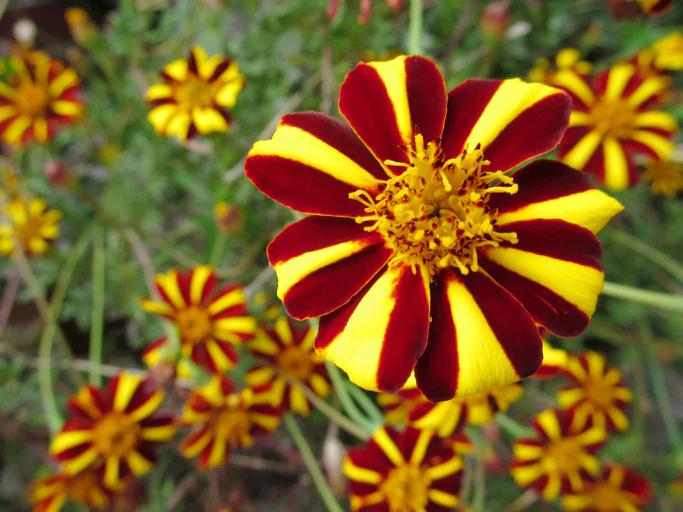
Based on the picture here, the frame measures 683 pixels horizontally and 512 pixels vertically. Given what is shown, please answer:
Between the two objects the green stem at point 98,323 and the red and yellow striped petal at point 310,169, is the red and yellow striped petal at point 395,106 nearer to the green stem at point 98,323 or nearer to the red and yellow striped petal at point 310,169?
the red and yellow striped petal at point 310,169

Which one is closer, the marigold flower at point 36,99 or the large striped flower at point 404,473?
the large striped flower at point 404,473

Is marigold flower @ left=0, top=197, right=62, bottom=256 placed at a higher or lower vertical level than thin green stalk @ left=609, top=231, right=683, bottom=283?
higher

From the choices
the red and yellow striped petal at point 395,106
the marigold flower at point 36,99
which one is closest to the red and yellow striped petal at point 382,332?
the red and yellow striped petal at point 395,106

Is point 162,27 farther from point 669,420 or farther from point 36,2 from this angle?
point 669,420

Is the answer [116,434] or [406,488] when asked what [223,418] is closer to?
[116,434]

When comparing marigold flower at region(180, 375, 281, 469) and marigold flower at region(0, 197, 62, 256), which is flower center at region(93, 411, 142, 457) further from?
marigold flower at region(0, 197, 62, 256)

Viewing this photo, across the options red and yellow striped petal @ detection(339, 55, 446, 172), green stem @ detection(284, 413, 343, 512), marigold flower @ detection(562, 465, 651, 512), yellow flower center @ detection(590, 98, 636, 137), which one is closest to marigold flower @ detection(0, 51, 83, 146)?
green stem @ detection(284, 413, 343, 512)
